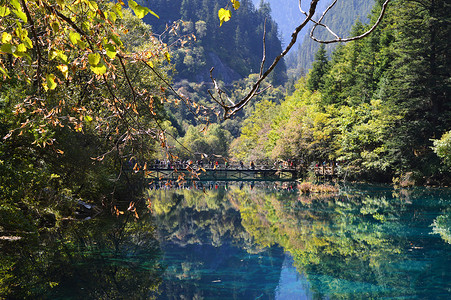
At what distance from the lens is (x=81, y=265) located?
27.6ft

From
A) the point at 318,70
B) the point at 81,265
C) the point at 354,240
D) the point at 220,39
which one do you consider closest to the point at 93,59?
the point at 81,265

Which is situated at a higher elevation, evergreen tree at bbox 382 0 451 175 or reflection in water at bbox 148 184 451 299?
evergreen tree at bbox 382 0 451 175

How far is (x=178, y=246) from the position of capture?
11.2 m

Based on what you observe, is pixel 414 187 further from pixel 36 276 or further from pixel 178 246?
pixel 36 276

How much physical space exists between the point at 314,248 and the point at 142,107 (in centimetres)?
952

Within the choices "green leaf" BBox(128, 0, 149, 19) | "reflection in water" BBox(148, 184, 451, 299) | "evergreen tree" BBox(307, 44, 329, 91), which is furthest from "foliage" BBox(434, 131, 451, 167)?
"evergreen tree" BBox(307, 44, 329, 91)

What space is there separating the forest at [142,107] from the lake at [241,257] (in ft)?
4.30

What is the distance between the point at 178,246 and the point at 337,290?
5.24 meters

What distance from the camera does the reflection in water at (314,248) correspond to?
24.5ft

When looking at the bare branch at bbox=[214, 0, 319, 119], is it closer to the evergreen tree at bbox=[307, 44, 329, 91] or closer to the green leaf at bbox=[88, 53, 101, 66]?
the green leaf at bbox=[88, 53, 101, 66]

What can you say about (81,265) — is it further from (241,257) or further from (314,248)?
(314,248)

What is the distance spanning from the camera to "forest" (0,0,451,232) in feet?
8.45

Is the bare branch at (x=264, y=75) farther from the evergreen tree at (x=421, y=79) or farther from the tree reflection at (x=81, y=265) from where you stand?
the evergreen tree at (x=421, y=79)

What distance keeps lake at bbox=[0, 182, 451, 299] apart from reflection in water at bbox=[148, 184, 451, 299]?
0.03 meters
